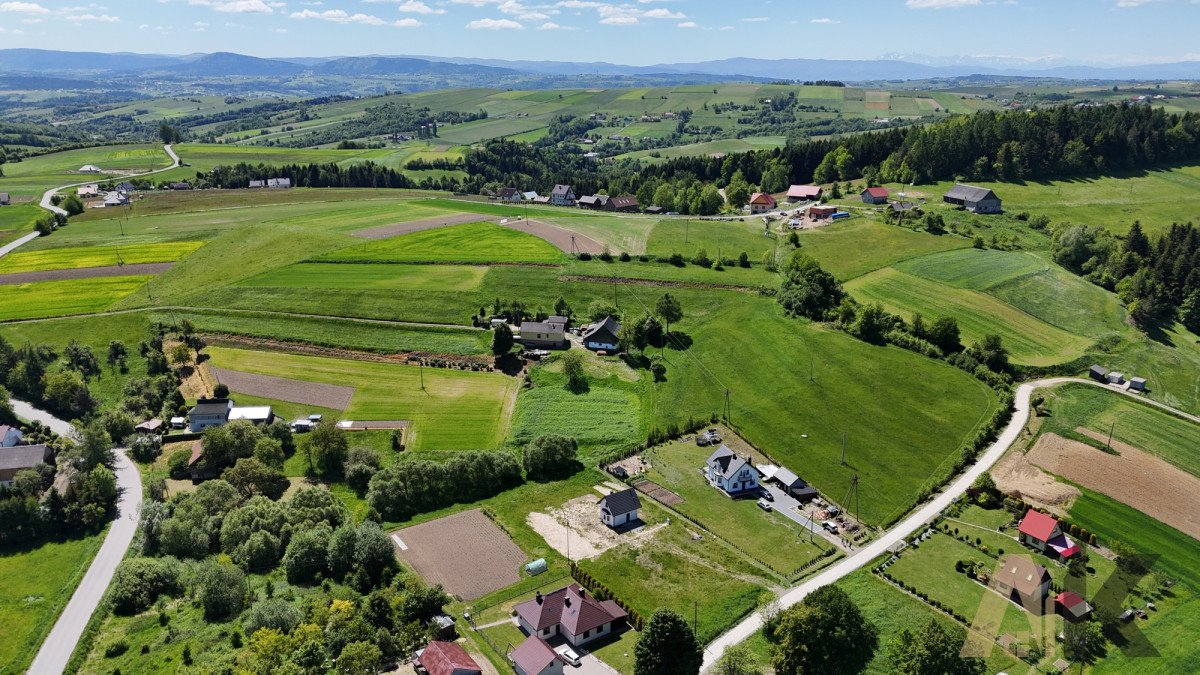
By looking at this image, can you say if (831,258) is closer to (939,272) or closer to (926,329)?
(939,272)

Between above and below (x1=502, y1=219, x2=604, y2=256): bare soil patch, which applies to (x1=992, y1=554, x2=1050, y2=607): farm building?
below

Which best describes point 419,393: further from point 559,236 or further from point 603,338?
point 559,236

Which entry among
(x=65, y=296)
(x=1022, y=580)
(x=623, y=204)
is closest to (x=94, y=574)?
(x=65, y=296)

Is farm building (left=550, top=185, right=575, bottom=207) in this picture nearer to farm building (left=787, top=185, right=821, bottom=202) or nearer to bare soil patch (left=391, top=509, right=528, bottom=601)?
farm building (left=787, top=185, right=821, bottom=202)

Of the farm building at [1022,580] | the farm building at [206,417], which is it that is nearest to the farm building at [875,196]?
the farm building at [1022,580]

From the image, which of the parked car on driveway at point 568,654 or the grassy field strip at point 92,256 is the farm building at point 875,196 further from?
the grassy field strip at point 92,256

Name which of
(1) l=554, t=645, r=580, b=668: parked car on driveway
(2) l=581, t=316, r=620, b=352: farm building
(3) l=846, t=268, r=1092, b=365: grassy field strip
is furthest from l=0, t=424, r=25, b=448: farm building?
(3) l=846, t=268, r=1092, b=365: grassy field strip
